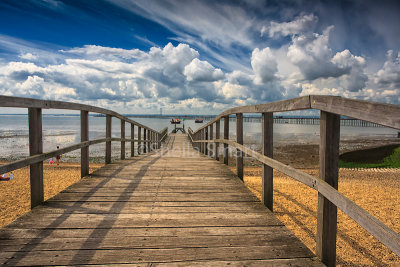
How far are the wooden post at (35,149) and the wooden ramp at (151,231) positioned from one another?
0.15 meters

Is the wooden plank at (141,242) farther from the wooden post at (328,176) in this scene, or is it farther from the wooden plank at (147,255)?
the wooden post at (328,176)

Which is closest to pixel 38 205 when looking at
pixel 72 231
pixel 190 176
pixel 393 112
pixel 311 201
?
pixel 72 231

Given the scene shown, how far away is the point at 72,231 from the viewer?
2.08m

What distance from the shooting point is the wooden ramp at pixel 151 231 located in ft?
5.65

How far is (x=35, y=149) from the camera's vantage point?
261 cm

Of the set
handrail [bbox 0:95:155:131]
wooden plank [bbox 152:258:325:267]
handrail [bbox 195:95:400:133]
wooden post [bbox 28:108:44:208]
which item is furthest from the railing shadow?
handrail [bbox 195:95:400:133]

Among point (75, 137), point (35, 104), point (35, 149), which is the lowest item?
point (75, 137)

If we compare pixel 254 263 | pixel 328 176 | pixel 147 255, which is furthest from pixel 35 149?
pixel 328 176

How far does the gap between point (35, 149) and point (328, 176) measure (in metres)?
2.89

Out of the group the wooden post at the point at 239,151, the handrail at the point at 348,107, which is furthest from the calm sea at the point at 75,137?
the handrail at the point at 348,107

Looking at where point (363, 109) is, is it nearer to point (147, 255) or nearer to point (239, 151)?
point (147, 255)

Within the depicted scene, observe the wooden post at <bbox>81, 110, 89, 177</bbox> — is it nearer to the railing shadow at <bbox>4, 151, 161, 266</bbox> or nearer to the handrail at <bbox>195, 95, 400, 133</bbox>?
the railing shadow at <bbox>4, 151, 161, 266</bbox>

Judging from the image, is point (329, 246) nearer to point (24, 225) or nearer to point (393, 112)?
point (393, 112)

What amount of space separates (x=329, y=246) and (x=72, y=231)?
2.08 meters
